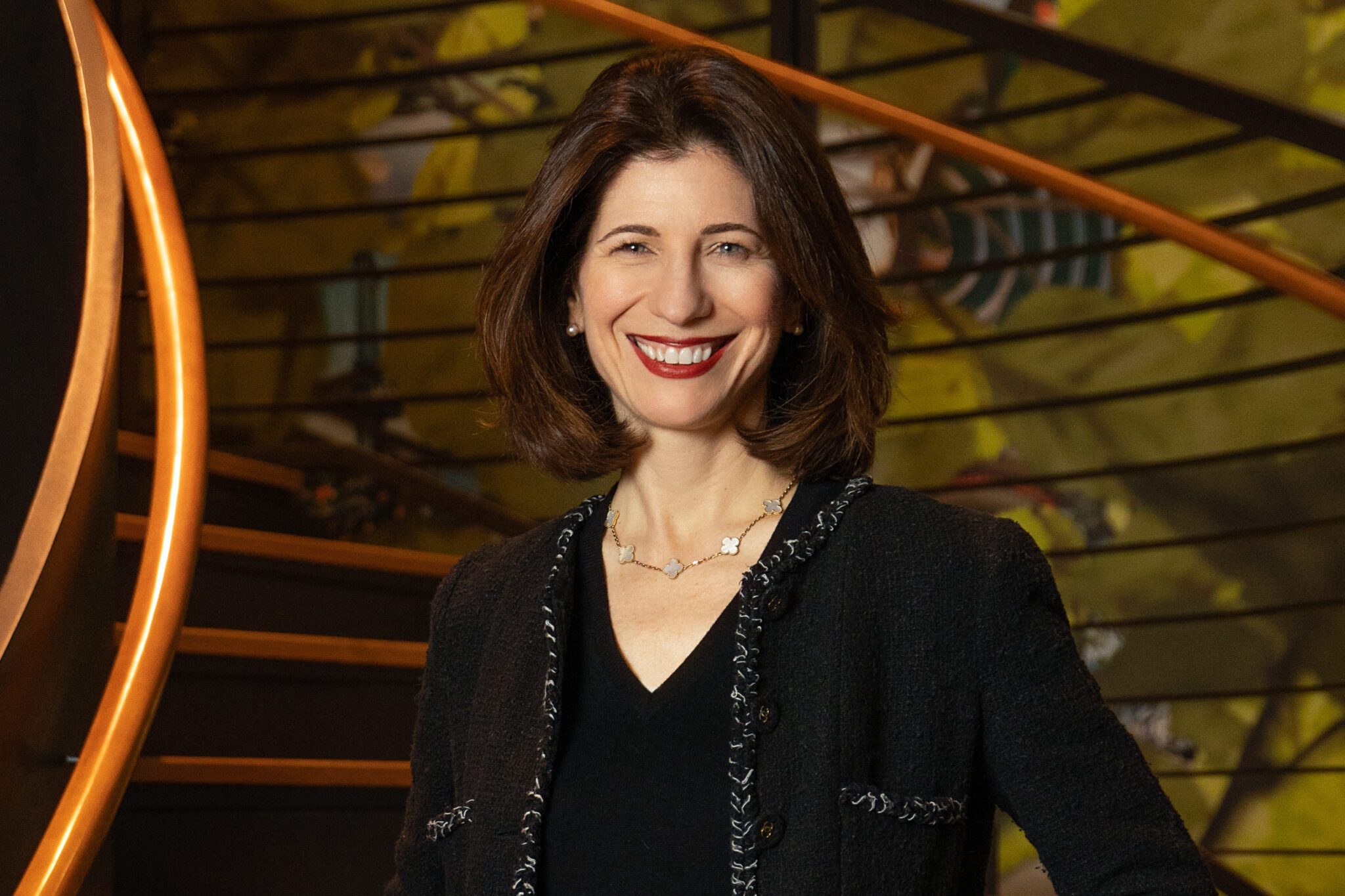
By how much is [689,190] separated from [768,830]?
538mm

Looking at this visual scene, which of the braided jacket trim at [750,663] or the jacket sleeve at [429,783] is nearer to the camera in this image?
the braided jacket trim at [750,663]

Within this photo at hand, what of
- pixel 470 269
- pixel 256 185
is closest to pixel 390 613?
pixel 470 269

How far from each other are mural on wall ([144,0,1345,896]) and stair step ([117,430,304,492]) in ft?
1.83

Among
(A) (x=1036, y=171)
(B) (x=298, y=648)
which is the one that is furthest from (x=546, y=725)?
(A) (x=1036, y=171)

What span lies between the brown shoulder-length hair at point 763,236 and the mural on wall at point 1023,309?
2.35m

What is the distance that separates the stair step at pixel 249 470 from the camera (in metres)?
3.34

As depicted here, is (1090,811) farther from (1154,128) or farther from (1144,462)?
(1154,128)

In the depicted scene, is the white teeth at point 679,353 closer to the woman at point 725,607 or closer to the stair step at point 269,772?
the woman at point 725,607

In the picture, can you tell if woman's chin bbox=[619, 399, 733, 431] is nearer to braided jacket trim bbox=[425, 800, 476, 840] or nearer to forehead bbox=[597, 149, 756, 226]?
forehead bbox=[597, 149, 756, 226]

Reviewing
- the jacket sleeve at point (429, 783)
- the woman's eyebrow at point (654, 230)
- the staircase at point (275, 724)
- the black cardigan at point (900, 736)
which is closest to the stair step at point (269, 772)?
the staircase at point (275, 724)

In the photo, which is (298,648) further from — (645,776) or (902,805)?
(902,805)

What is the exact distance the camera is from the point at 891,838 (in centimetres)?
111

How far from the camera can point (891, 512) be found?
1.24 metres

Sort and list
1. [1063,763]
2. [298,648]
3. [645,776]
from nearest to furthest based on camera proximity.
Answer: [1063,763] < [645,776] < [298,648]
